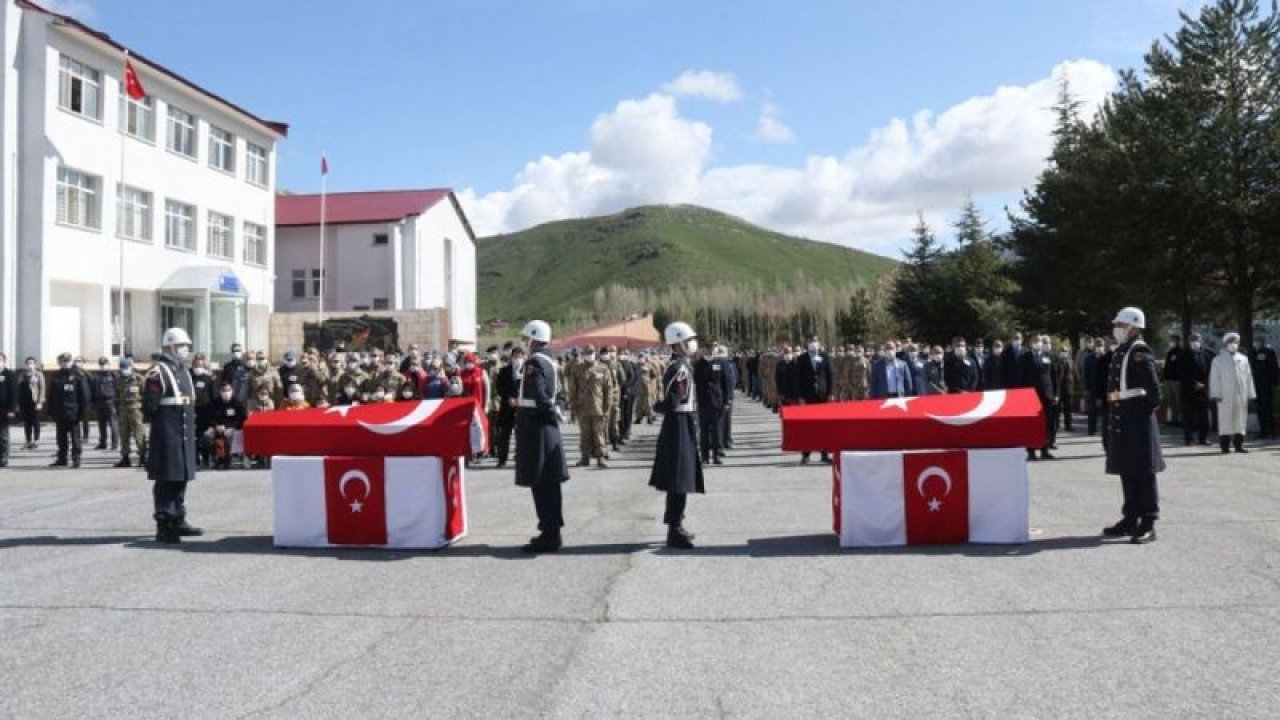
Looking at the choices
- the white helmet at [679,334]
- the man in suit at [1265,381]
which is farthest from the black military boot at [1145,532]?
the man in suit at [1265,381]

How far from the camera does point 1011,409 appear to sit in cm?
911

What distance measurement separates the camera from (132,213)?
3491 centimetres

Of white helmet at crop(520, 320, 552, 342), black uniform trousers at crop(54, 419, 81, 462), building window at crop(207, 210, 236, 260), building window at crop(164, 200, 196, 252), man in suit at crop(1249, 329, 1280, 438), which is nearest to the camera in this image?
white helmet at crop(520, 320, 552, 342)

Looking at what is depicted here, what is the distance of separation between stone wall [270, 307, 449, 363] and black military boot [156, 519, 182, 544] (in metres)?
35.2

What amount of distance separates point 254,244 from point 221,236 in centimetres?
292

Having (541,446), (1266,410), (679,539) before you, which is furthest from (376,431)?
(1266,410)

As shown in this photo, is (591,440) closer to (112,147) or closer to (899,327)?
(112,147)

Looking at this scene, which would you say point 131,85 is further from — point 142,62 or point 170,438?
point 170,438

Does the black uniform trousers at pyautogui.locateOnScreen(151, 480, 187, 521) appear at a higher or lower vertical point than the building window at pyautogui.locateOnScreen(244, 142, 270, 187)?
lower

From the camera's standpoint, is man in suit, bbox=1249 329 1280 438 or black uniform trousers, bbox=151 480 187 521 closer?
black uniform trousers, bbox=151 480 187 521

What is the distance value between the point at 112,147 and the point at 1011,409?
108 ft

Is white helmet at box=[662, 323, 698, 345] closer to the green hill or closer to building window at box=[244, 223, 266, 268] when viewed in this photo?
building window at box=[244, 223, 266, 268]

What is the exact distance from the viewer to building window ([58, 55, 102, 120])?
3075cm

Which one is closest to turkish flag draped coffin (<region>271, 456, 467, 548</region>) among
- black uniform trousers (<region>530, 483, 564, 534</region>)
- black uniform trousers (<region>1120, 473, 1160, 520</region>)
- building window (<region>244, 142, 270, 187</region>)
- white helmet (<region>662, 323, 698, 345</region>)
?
black uniform trousers (<region>530, 483, 564, 534</region>)
